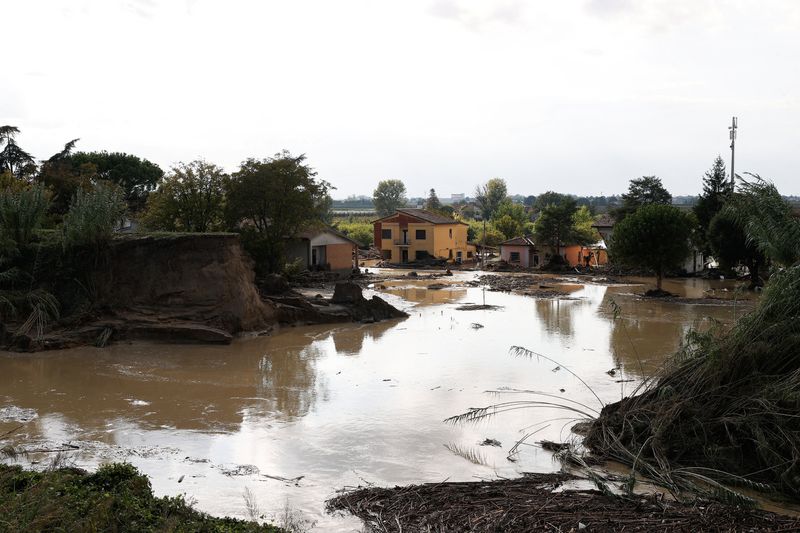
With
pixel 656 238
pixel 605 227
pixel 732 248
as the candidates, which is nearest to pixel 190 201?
pixel 656 238

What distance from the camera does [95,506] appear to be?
335 inches

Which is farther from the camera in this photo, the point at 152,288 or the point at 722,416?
the point at 152,288

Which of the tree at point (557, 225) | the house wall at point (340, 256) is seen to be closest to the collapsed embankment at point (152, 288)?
the house wall at point (340, 256)

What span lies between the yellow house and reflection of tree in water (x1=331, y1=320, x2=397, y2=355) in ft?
108

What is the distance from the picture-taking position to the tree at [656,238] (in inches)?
1522

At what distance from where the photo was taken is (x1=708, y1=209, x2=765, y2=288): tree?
39438 mm

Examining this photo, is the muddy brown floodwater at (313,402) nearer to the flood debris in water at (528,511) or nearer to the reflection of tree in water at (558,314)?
the reflection of tree in water at (558,314)

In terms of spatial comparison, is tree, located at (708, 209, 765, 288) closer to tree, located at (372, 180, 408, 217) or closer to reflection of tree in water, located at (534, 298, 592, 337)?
reflection of tree in water, located at (534, 298, 592, 337)

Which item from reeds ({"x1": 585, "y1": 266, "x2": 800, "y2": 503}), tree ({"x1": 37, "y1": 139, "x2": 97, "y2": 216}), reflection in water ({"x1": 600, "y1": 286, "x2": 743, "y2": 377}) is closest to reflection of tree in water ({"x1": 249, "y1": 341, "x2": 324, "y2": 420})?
reeds ({"x1": 585, "y1": 266, "x2": 800, "y2": 503})

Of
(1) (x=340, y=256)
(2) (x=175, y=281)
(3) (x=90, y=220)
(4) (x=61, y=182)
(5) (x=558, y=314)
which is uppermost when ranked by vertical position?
(4) (x=61, y=182)

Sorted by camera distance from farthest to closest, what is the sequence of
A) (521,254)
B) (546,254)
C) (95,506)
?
1. (521,254)
2. (546,254)
3. (95,506)

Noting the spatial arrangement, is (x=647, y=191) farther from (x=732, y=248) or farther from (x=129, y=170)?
(x=129, y=170)

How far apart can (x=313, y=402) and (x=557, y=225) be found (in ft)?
140

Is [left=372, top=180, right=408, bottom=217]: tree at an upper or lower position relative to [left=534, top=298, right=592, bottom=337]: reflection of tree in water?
upper
